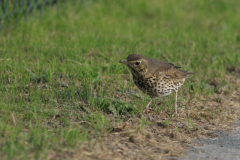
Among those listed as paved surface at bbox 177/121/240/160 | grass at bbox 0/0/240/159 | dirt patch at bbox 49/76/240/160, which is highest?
grass at bbox 0/0/240/159

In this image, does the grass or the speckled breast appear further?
the speckled breast

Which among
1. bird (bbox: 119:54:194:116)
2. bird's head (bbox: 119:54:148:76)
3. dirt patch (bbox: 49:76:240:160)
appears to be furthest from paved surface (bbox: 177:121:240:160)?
bird's head (bbox: 119:54:148:76)

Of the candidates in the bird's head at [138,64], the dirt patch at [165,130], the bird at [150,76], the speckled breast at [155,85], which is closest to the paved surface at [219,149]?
the dirt patch at [165,130]

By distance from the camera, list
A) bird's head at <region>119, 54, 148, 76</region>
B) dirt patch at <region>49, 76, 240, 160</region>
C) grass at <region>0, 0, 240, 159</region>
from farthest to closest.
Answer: bird's head at <region>119, 54, 148, 76</region>
grass at <region>0, 0, 240, 159</region>
dirt patch at <region>49, 76, 240, 160</region>

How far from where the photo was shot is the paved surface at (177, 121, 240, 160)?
421 cm

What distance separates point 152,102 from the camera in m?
5.85

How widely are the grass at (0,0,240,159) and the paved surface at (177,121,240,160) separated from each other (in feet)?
0.53

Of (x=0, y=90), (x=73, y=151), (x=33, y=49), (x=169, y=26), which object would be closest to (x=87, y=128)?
(x=73, y=151)

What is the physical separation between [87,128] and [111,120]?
18.9 inches

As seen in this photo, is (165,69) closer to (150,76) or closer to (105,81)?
(150,76)

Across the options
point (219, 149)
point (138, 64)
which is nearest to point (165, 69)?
point (138, 64)

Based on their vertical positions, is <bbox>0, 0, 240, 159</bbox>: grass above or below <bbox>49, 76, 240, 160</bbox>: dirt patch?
above

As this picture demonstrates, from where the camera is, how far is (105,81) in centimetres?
602

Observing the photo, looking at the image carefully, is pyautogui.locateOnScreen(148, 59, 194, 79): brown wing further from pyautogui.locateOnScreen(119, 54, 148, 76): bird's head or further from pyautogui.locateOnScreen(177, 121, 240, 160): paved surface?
pyautogui.locateOnScreen(177, 121, 240, 160): paved surface
